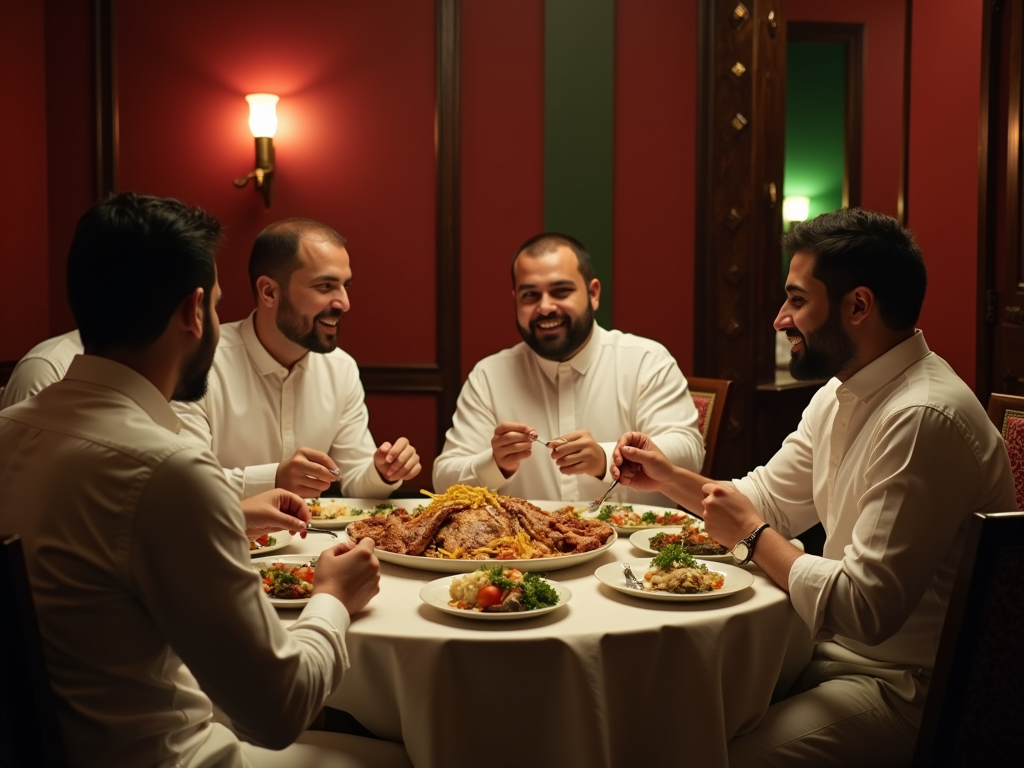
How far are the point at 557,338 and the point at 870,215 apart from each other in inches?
65.4

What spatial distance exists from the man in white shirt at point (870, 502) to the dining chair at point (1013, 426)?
65cm

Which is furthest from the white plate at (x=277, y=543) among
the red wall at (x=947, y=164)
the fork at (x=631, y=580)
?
the red wall at (x=947, y=164)

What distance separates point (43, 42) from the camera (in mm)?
5398

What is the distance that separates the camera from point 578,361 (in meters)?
3.96

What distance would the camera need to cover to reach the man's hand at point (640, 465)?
114 inches

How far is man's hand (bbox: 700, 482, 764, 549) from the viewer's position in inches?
92.8

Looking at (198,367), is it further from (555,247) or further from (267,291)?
(555,247)

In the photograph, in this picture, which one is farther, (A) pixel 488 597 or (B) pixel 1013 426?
(B) pixel 1013 426

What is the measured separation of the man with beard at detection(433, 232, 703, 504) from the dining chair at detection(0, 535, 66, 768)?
7.71ft

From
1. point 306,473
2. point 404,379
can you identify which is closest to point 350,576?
point 306,473

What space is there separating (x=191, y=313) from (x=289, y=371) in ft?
7.07

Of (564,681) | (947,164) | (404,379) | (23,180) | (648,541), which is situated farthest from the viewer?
(947,164)

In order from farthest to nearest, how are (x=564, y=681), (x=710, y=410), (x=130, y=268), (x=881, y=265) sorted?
(x=710, y=410) → (x=881, y=265) → (x=564, y=681) → (x=130, y=268)

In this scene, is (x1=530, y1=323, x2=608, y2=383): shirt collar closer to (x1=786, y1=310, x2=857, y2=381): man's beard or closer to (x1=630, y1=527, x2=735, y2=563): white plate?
(x1=630, y1=527, x2=735, y2=563): white plate
